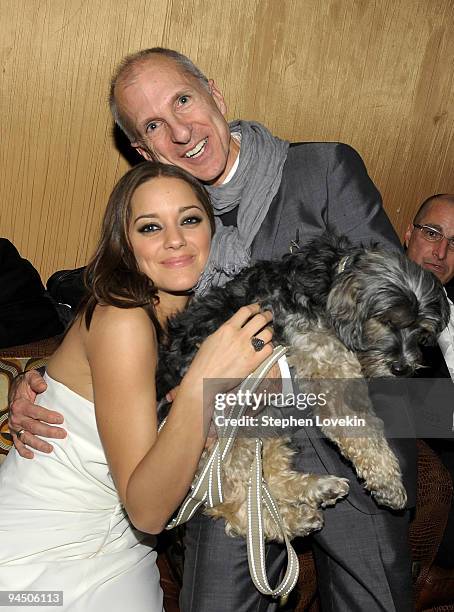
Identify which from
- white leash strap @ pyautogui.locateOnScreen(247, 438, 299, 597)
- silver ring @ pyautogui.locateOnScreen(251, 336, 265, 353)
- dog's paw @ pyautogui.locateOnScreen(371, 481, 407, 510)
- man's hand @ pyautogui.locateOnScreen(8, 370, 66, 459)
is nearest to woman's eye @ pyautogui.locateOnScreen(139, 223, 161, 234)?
silver ring @ pyautogui.locateOnScreen(251, 336, 265, 353)

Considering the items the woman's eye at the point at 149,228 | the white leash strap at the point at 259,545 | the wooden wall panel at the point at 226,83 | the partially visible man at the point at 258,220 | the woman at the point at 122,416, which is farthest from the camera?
the wooden wall panel at the point at 226,83

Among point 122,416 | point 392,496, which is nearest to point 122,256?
point 122,416

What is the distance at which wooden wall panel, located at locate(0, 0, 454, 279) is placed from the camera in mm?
3672

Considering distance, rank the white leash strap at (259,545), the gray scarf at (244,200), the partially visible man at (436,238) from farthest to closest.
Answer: the partially visible man at (436,238), the gray scarf at (244,200), the white leash strap at (259,545)

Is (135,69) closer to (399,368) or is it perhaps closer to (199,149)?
(199,149)

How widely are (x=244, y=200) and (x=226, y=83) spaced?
1.53 metres

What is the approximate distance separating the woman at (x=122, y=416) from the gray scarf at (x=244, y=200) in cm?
7

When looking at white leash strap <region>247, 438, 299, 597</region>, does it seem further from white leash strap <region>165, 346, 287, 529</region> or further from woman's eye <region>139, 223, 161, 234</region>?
woman's eye <region>139, 223, 161, 234</region>

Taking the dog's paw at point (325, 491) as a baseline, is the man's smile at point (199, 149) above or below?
above

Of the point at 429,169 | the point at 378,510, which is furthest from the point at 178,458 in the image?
the point at 429,169

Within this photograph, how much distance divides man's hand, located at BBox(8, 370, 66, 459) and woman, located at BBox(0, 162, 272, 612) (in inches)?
1.6

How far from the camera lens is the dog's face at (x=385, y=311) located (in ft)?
7.98

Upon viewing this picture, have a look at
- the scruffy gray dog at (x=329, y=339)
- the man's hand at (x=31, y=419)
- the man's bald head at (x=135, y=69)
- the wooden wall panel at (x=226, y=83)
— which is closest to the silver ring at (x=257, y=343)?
the scruffy gray dog at (x=329, y=339)

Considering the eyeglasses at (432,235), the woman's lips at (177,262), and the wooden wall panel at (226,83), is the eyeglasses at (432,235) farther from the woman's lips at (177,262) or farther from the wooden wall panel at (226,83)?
the woman's lips at (177,262)
